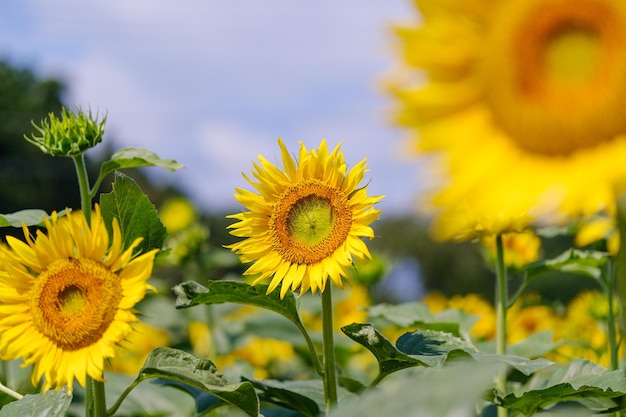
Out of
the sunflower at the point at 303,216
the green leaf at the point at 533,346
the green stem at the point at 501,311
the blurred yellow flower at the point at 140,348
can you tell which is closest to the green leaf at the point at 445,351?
the sunflower at the point at 303,216

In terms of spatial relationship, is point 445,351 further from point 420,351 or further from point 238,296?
Answer: point 238,296

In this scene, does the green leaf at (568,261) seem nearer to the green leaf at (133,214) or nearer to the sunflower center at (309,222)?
the sunflower center at (309,222)

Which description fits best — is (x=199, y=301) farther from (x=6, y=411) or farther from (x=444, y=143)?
(x=444, y=143)

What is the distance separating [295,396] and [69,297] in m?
0.34

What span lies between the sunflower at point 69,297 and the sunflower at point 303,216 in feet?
0.63

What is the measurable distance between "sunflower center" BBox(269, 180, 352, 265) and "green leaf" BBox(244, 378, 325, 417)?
184mm

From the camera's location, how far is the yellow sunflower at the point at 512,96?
0.72 metres

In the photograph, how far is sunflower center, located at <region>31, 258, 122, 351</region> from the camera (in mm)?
1078

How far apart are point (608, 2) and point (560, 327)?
2305mm

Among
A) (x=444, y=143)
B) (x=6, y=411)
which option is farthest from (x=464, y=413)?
(x=6, y=411)

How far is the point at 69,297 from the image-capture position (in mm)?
1095

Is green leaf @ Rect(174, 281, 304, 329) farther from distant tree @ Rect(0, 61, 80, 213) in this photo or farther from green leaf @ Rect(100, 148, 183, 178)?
distant tree @ Rect(0, 61, 80, 213)

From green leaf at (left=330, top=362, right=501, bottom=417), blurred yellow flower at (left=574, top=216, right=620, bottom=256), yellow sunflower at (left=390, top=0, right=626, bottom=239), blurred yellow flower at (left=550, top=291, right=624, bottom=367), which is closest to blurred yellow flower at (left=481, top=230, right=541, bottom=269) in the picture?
blurred yellow flower at (left=550, top=291, right=624, bottom=367)

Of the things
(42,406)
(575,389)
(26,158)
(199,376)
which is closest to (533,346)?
(575,389)
